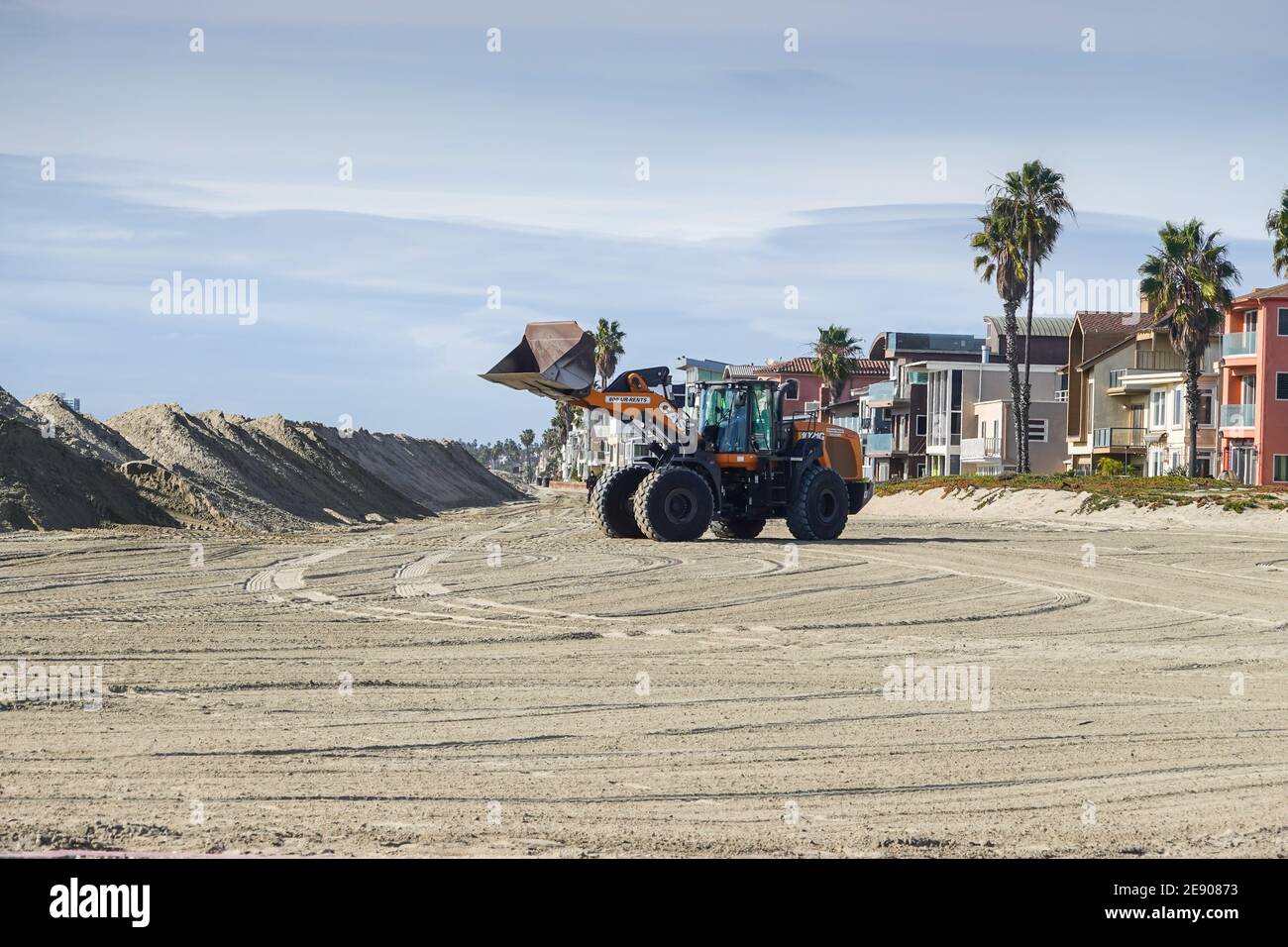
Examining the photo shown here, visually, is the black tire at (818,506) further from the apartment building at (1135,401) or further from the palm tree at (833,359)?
the palm tree at (833,359)

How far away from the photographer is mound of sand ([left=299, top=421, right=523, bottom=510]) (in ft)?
299

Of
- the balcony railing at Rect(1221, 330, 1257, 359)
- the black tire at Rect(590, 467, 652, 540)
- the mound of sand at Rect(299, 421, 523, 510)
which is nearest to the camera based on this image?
the black tire at Rect(590, 467, 652, 540)

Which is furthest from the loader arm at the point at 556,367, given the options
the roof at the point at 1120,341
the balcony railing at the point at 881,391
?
the balcony railing at the point at 881,391

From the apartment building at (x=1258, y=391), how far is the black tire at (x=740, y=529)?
32.1 meters

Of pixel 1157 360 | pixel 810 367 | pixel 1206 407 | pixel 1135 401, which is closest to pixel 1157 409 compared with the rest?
pixel 1135 401

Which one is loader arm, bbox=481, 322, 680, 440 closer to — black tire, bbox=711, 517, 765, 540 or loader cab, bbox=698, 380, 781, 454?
loader cab, bbox=698, 380, 781, 454

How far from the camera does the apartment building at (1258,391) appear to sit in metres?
54.9

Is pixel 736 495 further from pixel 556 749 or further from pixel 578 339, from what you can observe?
pixel 556 749

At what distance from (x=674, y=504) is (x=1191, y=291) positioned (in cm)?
3698

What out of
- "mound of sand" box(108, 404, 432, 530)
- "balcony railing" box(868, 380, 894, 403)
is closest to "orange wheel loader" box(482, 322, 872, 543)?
"mound of sand" box(108, 404, 432, 530)

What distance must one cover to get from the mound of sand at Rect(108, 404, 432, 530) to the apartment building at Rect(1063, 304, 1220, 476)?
1287 inches

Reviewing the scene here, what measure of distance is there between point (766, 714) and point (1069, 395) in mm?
64064

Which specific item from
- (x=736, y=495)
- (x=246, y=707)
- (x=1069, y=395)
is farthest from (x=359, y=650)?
(x=1069, y=395)

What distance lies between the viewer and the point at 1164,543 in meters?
32.2
